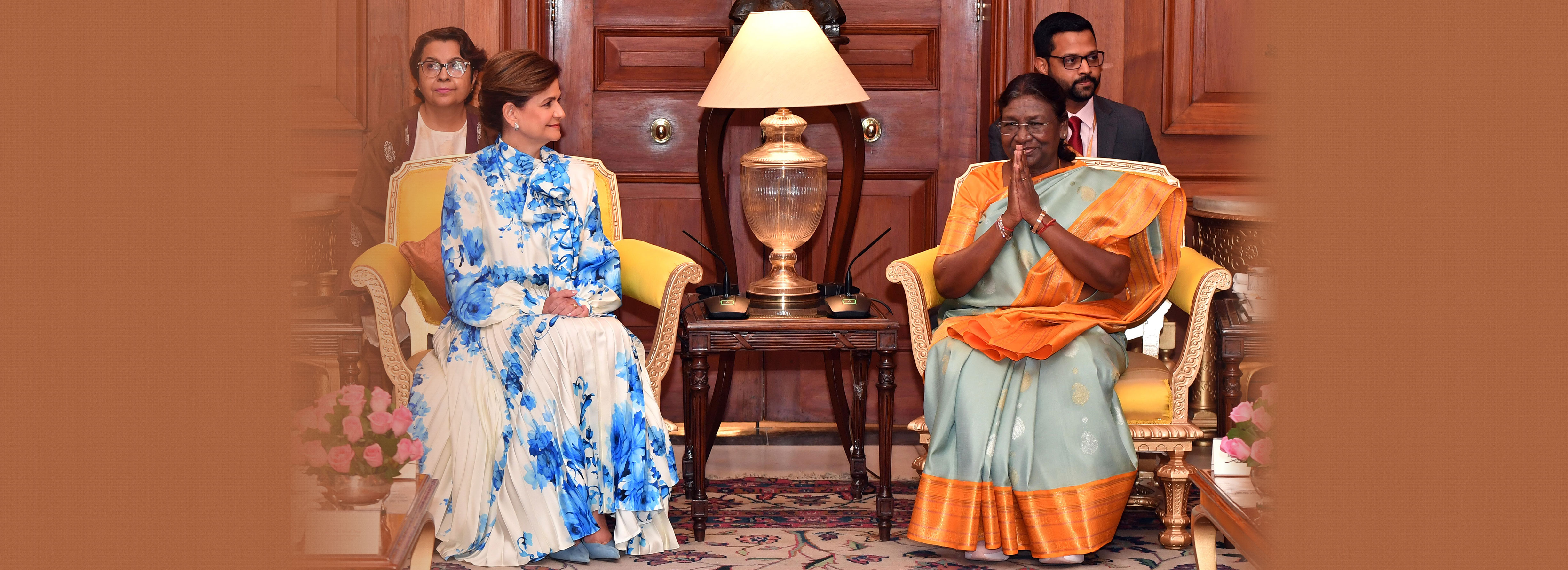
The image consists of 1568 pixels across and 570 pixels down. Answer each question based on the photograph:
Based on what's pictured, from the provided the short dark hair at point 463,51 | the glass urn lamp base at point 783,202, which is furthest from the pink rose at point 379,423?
the glass urn lamp base at point 783,202

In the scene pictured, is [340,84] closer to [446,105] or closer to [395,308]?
[446,105]

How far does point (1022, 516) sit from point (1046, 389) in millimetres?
288

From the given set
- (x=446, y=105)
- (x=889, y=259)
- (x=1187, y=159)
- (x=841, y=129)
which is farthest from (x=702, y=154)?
(x=1187, y=159)

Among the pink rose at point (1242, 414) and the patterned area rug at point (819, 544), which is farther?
the patterned area rug at point (819, 544)

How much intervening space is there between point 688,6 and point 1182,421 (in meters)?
1.91

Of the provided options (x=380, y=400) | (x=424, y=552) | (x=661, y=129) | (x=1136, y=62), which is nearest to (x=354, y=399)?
(x=380, y=400)

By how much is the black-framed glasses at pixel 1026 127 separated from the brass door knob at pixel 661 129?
1286 mm

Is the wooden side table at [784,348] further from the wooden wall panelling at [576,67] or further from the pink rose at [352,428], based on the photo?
the pink rose at [352,428]

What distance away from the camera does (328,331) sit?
1.72ft

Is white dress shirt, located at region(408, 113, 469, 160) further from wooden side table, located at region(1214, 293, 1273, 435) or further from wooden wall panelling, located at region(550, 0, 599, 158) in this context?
wooden side table, located at region(1214, 293, 1273, 435)

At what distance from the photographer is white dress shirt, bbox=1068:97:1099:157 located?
10.6 feet

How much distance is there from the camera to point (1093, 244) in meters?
2.70

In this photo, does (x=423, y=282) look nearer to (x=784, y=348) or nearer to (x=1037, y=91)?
(x=784, y=348)

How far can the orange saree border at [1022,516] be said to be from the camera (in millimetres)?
2566
